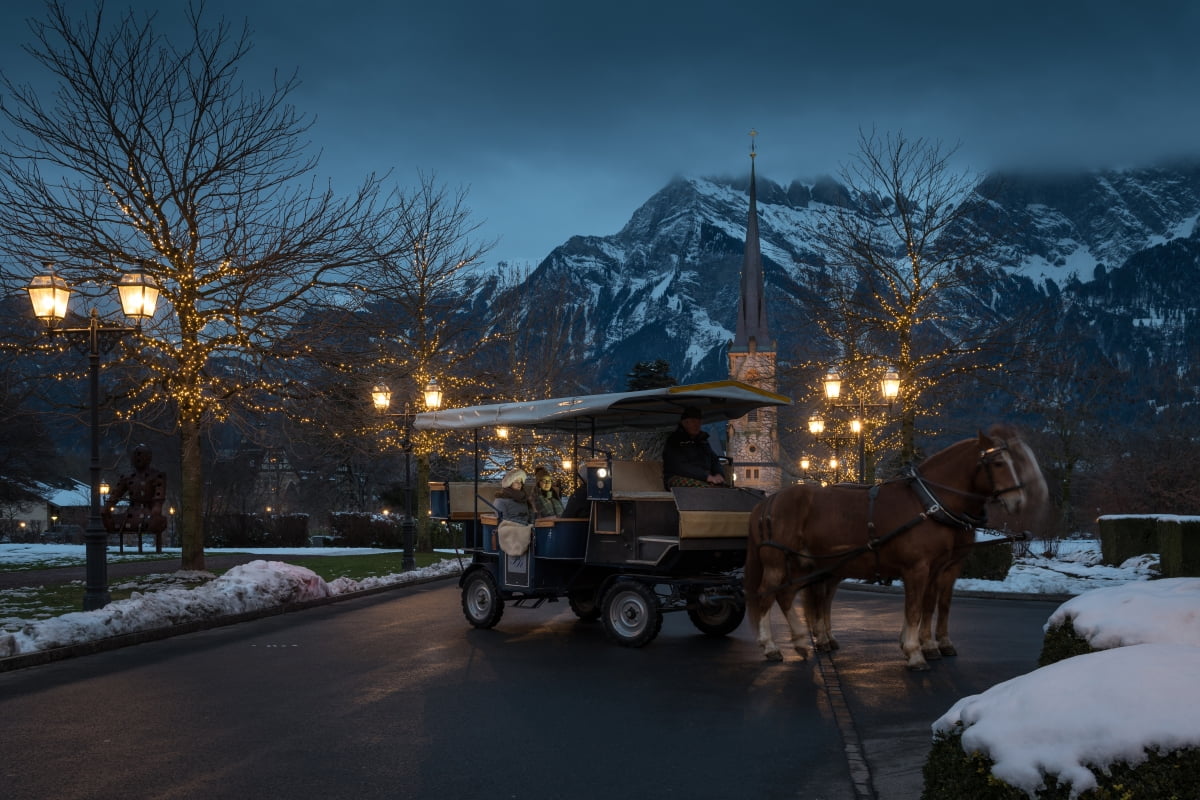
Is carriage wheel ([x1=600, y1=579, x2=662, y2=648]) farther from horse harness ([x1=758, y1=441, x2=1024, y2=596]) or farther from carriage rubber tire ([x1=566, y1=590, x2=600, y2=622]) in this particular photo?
carriage rubber tire ([x1=566, y1=590, x2=600, y2=622])

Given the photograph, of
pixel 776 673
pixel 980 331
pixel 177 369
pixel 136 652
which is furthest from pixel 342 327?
pixel 980 331

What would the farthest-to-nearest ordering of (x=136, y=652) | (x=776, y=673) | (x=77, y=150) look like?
1. (x=77, y=150)
2. (x=136, y=652)
3. (x=776, y=673)

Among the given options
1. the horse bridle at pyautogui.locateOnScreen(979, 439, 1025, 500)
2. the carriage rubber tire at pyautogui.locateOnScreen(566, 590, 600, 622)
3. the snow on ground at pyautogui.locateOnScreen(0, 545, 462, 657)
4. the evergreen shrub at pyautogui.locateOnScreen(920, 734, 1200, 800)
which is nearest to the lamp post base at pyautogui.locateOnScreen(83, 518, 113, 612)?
the snow on ground at pyautogui.locateOnScreen(0, 545, 462, 657)

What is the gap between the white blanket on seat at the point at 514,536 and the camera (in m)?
13.4

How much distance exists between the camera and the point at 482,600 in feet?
47.4

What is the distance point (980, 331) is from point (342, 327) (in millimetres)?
17885

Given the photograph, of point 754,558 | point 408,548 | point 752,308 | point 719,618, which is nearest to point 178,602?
point 719,618

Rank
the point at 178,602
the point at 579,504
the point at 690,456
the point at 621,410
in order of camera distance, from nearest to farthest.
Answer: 1. the point at 690,456
2. the point at 621,410
3. the point at 579,504
4. the point at 178,602

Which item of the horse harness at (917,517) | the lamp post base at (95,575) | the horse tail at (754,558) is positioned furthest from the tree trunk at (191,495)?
the horse harness at (917,517)

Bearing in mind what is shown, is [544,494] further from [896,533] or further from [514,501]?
[896,533]

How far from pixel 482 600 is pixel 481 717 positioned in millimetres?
6205

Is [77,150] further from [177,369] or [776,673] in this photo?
[776,673]

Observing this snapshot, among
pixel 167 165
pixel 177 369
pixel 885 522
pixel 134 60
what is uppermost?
pixel 134 60

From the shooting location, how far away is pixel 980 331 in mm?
29672
